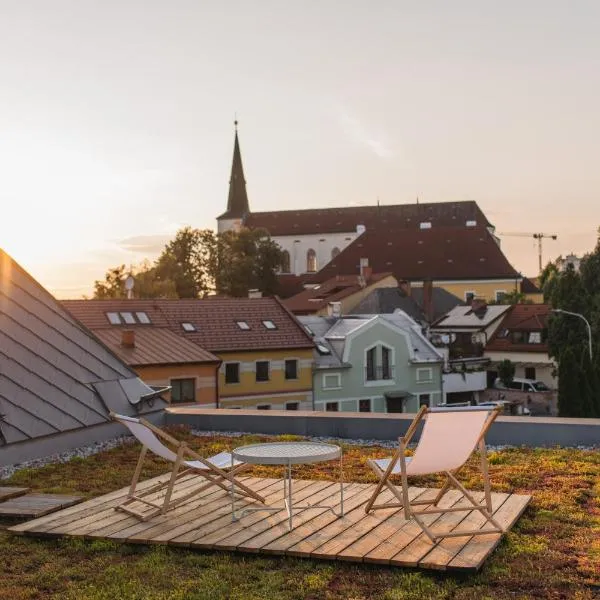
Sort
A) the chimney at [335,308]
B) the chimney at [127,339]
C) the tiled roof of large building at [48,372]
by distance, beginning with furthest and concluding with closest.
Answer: the chimney at [335,308]
the chimney at [127,339]
the tiled roof of large building at [48,372]

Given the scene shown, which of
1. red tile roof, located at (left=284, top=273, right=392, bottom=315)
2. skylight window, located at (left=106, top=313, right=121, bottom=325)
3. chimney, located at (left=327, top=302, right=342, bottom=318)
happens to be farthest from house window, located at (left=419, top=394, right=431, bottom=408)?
skylight window, located at (left=106, top=313, right=121, bottom=325)

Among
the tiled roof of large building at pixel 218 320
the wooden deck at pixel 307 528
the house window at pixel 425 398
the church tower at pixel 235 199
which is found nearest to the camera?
the wooden deck at pixel 307 528

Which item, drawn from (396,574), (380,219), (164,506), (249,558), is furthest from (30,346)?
(380,219)

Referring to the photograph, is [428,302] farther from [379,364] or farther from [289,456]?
[289,456]

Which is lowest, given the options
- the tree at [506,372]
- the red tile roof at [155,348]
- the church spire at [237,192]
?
the tree at [506,372]

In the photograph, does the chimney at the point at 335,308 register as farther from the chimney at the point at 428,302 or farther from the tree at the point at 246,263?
the tree at the point at 246,263

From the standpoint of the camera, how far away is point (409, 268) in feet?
291

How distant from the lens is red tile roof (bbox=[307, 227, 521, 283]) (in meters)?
86.6

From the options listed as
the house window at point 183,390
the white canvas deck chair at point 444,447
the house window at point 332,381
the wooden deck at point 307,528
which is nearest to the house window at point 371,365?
the house window at point 332,381

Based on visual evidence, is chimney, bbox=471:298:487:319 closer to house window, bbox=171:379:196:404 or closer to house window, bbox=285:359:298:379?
house window, bbox=285:359:298:379

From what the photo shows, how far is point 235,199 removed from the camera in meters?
121

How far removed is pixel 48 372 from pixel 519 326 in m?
49.3

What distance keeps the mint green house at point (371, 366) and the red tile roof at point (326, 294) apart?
48.3ft

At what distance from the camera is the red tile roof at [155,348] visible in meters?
34.8
